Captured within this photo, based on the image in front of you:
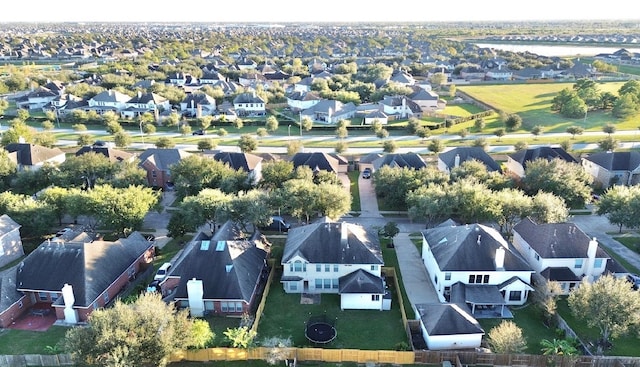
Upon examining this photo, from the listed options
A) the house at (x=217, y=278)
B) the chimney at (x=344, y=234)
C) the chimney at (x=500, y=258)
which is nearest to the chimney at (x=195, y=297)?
the house at (x=217, y=278)

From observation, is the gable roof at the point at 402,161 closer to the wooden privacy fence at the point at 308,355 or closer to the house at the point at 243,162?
the house at the point at 243,162

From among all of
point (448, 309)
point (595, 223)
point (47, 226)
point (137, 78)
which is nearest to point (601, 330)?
point (448, 309)

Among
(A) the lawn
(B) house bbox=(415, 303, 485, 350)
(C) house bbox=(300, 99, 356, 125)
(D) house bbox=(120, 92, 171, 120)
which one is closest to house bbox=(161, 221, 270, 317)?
(A) the lawn

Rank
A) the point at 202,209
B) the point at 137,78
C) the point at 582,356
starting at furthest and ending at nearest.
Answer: the point at 137,78, the point at 202,209, the point at 582,356

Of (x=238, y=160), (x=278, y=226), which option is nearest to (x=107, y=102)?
(x=238, y=160)

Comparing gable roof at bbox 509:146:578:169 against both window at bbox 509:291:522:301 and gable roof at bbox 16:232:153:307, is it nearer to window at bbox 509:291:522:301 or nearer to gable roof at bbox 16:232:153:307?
window at bbox 509:291:522:301

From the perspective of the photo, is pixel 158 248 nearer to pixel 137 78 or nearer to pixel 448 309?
pixel 448 309
